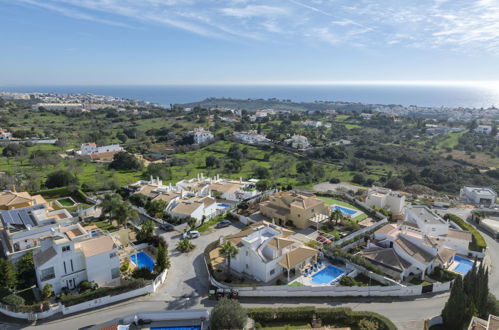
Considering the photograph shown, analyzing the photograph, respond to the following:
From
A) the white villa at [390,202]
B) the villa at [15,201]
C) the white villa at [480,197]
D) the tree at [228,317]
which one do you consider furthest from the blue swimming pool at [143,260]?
the white villa at [480,197]

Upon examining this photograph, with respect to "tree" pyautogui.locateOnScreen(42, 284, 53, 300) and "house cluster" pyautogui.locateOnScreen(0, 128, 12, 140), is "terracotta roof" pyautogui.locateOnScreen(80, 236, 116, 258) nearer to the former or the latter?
"tree" pyautogui.locateOnScreen(42, 284, 53, 300)

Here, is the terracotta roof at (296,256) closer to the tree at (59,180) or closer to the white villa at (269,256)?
the white villa at (269,256)

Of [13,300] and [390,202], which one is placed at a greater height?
[13,300]

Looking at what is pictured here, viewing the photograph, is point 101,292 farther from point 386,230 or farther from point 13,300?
point 386,230

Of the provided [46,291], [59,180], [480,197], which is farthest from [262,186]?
[480,197]

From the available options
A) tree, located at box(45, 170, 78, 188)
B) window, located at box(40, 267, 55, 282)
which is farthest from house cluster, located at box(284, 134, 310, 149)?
window, located at box(40, 267, 55, 282)

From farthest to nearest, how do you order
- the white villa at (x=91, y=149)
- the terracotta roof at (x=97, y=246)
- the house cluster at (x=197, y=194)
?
the white villa at (x=91, y=149)
the house cluster at (x=197, y=194)
the terracotta roof at (x=97, y=246)
